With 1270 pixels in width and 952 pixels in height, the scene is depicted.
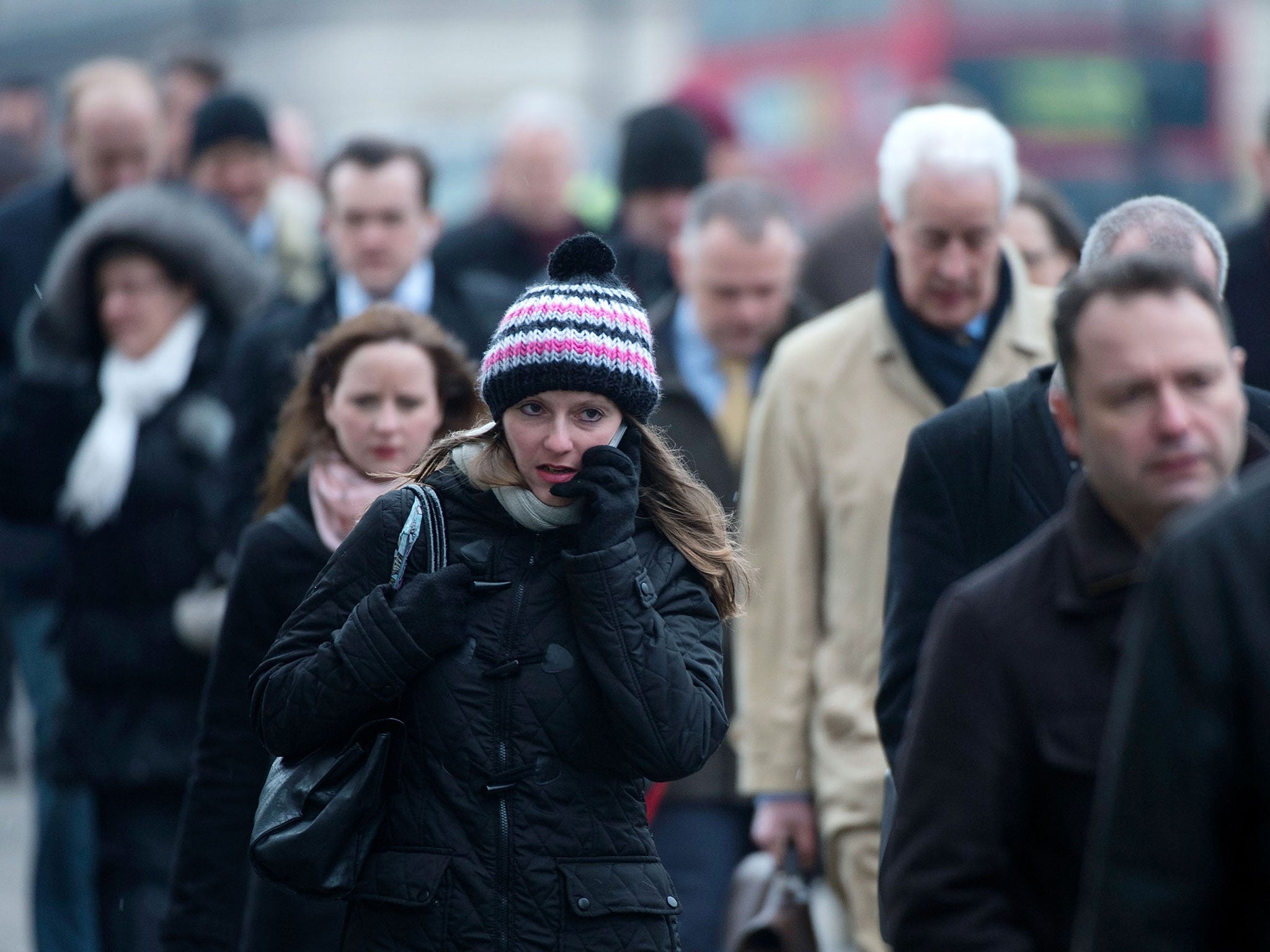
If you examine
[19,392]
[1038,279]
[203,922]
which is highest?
[1038,279]

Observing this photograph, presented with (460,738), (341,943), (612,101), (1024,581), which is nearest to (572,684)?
(460,738)

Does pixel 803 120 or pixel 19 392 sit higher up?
pixel 803 120

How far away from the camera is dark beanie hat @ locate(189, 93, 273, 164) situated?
30.1 feet

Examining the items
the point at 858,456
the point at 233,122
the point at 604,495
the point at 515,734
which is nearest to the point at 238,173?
the point at 233,122

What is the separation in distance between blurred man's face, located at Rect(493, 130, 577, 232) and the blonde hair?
19.7ft

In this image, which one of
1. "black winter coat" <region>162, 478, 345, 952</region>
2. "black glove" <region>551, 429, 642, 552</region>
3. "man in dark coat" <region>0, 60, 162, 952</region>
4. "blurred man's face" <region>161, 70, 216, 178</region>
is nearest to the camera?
"black glove" <region>551, 429, 642, 552</region>

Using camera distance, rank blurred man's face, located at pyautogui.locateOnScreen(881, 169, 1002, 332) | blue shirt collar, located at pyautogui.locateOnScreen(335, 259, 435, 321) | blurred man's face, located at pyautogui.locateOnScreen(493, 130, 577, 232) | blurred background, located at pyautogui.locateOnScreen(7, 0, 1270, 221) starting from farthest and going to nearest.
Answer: blurred background, located at pyautogui.locateOnScreen(7, 0, 1270, 221), blurred man's face, located at pyautogui.locateOnScreen(493, 130, 577, 232), blue shirt collar, located at pyautogui.locateOnScreen(335, 259, 435, 321), blurred man's face, located at pyautogui.locateOnScreen(881, 169, 1002, 332)

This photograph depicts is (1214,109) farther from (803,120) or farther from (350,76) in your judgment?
(350,76)

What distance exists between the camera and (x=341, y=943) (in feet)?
12.8

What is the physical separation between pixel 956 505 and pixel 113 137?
197 inches

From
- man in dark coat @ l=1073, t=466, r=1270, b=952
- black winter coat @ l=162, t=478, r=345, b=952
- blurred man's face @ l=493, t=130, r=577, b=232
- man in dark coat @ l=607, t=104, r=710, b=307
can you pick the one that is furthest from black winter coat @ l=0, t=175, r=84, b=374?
man in dark coat @ l=1073, t=466, r=1270, b=952

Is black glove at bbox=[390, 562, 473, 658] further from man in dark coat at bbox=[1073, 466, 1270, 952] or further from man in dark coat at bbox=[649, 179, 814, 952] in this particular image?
man in dark coat at bbox=[649, 179, 814, 952]

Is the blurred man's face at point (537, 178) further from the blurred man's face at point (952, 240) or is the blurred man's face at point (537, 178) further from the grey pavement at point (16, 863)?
the blurred man's face at point (952, 240)

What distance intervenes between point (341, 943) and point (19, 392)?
3.31 meters
